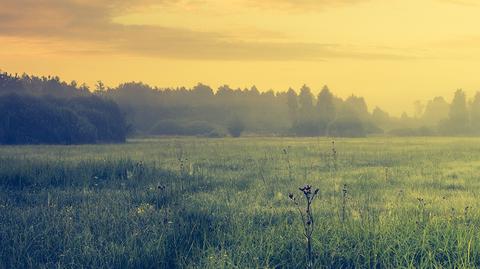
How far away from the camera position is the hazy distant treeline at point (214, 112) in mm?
60094

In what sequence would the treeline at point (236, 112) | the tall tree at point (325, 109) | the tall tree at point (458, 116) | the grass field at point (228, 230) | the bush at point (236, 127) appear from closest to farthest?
the grass field at point (228, 230)
the bush at point (236, 127)
the treeline at point (236, 112)
the tall tree at point (325, 109)
the tall tree at point (458, 116)

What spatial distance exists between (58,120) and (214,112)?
79345mm

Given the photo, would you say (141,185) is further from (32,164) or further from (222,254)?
(222,254)

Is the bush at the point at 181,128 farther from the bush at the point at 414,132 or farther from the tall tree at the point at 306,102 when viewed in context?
A: the bush at the point at 414,132

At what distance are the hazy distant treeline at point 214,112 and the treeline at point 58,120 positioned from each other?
124 millimetres

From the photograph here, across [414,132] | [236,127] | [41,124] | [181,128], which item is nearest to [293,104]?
[414,132]

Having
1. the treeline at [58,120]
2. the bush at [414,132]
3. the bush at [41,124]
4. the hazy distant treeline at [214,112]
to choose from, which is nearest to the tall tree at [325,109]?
the hazy distant treeline at [214,112]

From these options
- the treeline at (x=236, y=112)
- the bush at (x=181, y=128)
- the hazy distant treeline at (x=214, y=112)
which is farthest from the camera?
the treeline at (x=236, y=112)

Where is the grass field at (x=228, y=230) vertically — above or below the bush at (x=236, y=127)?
below

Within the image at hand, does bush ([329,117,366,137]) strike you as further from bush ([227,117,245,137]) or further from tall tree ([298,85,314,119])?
bush ([227,117,245,137])

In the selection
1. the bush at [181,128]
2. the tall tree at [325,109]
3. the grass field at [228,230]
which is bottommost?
the grass field at [228,230]

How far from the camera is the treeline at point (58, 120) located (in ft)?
170

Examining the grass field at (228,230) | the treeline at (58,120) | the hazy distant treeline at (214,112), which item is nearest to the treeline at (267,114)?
the hazy distant treeline at (214,112)

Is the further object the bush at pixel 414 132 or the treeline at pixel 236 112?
the bush at pixel 414 132
